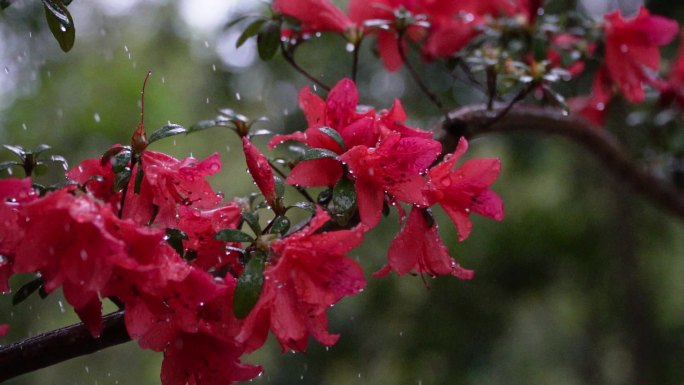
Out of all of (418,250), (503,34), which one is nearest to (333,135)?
(418,250)

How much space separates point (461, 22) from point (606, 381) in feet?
7.09

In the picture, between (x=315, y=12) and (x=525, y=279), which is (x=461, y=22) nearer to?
(x=315, y=12)

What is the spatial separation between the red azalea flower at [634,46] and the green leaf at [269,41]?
23.2 inches

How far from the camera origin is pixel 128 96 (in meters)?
3.38

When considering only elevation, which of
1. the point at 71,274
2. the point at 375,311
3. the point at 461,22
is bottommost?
the point at 375,311

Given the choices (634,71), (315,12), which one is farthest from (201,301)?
(634,71)

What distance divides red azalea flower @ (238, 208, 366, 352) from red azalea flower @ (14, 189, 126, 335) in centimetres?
13

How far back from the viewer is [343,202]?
2.55ft

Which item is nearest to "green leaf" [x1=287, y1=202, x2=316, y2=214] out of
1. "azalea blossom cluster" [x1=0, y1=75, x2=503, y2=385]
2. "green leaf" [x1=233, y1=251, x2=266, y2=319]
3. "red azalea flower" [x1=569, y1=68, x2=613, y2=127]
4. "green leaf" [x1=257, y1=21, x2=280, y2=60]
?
"azalea blossom cluster" [x1=0, y1=75, x2=503, y2=385]

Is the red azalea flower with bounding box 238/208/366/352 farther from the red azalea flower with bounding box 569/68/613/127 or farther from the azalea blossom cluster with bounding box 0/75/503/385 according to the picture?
the red azalea flower with bounding box 569/68/613/127

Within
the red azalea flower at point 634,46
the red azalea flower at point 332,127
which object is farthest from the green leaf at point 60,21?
the red azalea flower at point 634,46

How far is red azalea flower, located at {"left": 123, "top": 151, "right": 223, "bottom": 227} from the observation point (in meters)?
0.76

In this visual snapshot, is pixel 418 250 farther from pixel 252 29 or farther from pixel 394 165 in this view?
pixel 252 29

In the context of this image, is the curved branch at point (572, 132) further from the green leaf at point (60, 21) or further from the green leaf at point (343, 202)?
the green leaf at point (60, 21)
